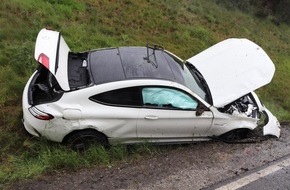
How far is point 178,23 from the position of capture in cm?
1339

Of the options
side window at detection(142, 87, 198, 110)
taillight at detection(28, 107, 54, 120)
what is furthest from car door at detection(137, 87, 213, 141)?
taillight at detection(28, 107, 54, 120)

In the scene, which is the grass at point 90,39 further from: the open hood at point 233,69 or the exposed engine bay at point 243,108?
the open hood at point 233,69

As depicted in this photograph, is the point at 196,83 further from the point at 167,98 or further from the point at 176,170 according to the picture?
the point at 176,170

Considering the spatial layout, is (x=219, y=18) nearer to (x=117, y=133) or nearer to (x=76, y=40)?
(x=76, y=40)

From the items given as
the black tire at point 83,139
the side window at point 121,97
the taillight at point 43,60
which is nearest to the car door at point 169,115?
the side window at point 121,97

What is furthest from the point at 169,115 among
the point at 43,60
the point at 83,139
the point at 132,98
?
the point at 43,60

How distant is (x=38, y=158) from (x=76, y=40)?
4806 millimetres

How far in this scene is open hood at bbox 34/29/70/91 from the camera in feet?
16.9

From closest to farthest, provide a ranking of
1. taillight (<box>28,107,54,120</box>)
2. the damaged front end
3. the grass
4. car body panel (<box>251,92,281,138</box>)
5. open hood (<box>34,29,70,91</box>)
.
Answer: open hood (<box>34,29,70,91</box>)
taillight (<box>28,107,54,120</box>)
the grass
the damaged front end
car body panel (<box>251,92,281,138</box>)

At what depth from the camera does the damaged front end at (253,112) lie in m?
6.31

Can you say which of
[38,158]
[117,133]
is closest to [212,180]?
[117,133]

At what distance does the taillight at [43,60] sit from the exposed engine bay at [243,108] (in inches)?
114

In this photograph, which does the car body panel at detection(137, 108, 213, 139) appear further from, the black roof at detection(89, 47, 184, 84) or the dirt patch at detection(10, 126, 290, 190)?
the black roof at detection(89, 47, 184, 84)

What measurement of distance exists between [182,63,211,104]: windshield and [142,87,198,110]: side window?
276 millimetres
